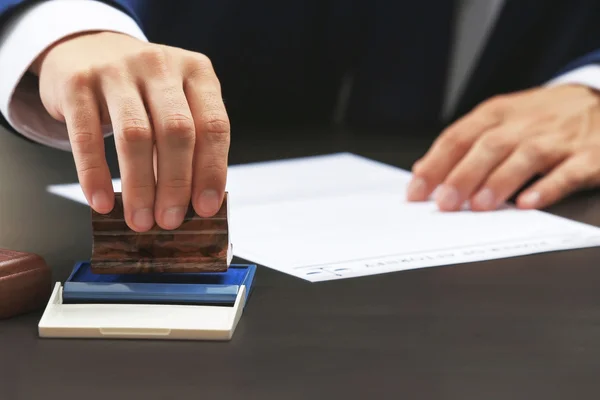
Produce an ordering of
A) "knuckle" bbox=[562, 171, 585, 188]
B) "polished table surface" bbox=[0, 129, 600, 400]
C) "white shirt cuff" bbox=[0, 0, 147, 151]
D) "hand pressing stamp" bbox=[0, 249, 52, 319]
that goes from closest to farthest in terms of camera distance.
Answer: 1. "polished table surface" bbox=[0, 129, 600, 400]
2. "hand pressing stamp" bbox=[0, 249, 52, 319]
3. "white shirt cuff" bbox=[0, 0, 147, 151]
4. "knuckle" bbox=[562, 171, 585, 188]

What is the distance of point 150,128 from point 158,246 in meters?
0.10

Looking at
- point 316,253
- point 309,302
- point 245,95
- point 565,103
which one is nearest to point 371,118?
point 245,95

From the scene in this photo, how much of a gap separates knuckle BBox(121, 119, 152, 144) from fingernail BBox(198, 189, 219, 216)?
2.6 inches

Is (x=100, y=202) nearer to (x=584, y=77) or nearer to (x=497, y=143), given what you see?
(x=497, y=143)

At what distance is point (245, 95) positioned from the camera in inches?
69.6

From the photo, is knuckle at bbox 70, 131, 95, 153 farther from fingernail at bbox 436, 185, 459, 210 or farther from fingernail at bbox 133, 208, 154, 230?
fingernail at bbox 436, 185, 459, 210

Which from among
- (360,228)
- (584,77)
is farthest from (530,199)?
(584,77)

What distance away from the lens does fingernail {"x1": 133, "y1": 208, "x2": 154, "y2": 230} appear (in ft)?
2.02

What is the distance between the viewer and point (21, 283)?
60 cm

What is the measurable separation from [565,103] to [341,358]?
85 cm

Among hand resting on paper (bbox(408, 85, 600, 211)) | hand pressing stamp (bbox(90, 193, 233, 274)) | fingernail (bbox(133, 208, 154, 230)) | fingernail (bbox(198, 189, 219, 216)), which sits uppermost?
fingernail (bbox(198, 189, 219, 216))

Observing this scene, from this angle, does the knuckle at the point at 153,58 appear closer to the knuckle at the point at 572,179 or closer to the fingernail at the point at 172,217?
the fingernail at the point at 172,217

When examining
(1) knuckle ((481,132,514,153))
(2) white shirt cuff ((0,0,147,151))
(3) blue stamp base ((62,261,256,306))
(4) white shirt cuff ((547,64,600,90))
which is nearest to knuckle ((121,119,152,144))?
(3) blue stamp base ((62,261,256,306))

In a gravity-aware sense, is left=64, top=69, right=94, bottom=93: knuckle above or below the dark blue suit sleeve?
above
